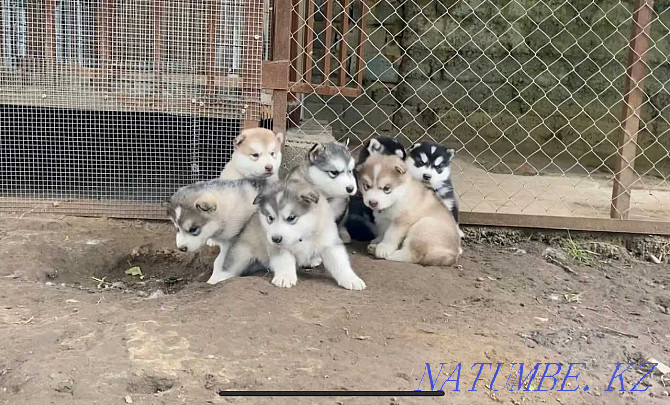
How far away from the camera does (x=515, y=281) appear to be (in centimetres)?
457

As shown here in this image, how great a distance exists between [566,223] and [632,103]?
1.01 metres

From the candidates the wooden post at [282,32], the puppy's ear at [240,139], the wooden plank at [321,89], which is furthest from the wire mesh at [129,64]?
the puppy's ear at [240,139]

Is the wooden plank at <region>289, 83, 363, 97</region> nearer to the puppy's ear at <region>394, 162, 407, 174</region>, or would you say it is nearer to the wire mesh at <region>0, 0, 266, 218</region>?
the wire mesh at <region>0, 0, 266, 218</region>

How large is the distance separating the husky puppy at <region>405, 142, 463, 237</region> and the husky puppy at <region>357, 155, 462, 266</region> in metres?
0.35

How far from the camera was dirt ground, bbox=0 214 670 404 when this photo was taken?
287 centimetres

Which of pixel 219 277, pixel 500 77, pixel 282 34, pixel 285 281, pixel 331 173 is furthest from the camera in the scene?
pixel 500 77

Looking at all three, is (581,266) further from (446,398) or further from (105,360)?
(105,360)

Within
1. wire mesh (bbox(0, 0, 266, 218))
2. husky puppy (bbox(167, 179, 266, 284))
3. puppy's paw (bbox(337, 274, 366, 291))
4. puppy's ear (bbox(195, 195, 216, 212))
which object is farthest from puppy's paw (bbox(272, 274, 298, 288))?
wire mesh (bbox(0, 0, 266, 218))

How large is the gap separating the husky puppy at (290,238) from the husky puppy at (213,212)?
0.08 metres

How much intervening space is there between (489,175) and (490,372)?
427cm

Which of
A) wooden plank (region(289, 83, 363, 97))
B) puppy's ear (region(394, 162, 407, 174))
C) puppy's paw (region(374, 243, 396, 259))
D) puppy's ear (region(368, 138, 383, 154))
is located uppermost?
wooden plank (region(289, 83, 363, 97))

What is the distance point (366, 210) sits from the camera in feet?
17.0

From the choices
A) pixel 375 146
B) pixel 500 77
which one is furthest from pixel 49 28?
pixel 500 77

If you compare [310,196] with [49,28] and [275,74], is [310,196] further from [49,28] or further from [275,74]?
[49,28]
